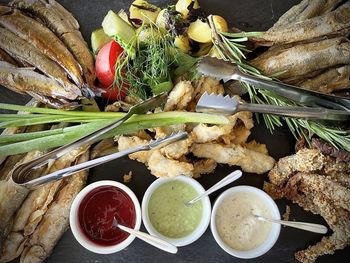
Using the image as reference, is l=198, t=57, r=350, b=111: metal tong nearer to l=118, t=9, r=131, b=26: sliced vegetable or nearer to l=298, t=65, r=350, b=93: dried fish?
l=298, t=65, r=350, b=93: dried fish

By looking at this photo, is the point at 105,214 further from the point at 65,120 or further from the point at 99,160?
the point at 65,120

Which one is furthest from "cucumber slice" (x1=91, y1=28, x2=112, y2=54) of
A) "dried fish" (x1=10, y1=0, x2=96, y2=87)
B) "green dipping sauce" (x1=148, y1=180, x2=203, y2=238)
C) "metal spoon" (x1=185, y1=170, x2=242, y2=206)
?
"metal spoon" (x1=185, y1=170, x2=242, y2=206)

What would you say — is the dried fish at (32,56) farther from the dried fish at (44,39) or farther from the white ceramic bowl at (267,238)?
the white ceramic bowl at (267,238)

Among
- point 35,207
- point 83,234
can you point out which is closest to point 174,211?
point 83,234

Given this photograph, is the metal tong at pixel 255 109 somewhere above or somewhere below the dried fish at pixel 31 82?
below

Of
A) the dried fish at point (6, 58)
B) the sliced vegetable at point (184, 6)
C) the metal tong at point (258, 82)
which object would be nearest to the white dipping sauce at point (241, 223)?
the metal tong at point (258, 82)

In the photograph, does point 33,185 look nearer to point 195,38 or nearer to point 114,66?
point 114,66

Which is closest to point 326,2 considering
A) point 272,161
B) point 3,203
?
point 272,161
